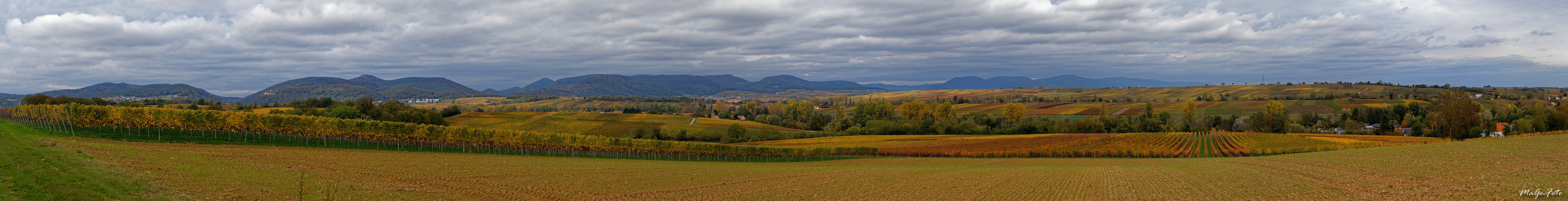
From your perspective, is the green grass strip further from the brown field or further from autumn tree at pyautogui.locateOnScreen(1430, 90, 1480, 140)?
autumn tree at pyautogui.locateOnScreen(1430, 90, 1480, 140)

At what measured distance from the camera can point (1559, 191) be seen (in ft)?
60.6

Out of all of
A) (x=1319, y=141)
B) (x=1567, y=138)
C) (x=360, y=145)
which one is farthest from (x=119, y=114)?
(x=1319, y=141)

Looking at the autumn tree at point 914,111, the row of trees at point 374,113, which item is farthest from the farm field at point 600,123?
the autumn tree at point 914,111

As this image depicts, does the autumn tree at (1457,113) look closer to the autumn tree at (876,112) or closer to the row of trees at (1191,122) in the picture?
the row of trees at (1191,122)

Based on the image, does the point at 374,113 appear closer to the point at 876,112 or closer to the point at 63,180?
the point at 876,112

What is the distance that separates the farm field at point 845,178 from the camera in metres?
22.3

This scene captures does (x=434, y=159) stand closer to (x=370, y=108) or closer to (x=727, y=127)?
(x=727, y=127)

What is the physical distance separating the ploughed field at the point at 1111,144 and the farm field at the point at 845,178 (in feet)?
61.7

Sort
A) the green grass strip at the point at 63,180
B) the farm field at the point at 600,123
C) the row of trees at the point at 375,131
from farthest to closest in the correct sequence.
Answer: the farm field at the point at 600,123 < the row of trees at the point at 375,131 < the green grass strip at the point at 63,180

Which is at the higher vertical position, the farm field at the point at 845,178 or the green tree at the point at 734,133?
the farm field at the point at 845,178

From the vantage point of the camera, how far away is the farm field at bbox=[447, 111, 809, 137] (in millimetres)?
103500

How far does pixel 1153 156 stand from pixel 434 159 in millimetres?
53206

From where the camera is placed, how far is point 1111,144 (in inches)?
2825

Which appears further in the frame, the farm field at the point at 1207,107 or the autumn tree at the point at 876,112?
the autumn tree at the point at 876,112
